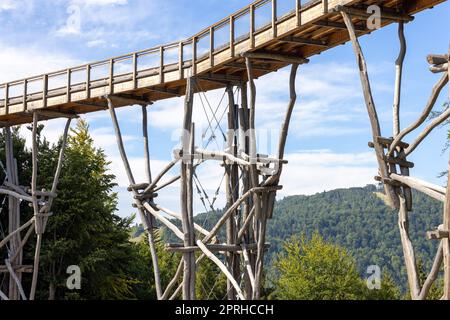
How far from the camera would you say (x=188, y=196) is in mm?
15312

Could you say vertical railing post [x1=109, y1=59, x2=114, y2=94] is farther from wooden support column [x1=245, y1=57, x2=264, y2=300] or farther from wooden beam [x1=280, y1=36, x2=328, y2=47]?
wooden beam [x1=280, y1=36, x2=328, y2=47]

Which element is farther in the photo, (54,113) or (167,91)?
(54,113)

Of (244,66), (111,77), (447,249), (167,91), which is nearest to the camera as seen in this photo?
(447,249)

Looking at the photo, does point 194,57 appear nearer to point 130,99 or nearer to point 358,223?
point 130,99

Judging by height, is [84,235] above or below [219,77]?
below

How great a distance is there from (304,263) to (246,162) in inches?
811

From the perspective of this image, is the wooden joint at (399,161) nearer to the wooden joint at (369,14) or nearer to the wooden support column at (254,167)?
the wooden joint at (369,14)

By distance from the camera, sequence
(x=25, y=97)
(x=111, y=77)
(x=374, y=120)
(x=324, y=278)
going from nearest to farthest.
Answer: (x=374, y=120)
(x=111, y=77)
(x=25, y=97)
(x=324, y=278)

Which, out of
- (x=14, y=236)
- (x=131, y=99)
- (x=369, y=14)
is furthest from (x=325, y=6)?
(x=14, y=236)

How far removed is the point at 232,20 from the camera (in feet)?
46.8

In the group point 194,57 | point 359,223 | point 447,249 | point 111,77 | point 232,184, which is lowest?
point 447,249

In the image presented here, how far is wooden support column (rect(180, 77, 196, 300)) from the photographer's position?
15.1 metres

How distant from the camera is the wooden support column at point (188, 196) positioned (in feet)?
49.5

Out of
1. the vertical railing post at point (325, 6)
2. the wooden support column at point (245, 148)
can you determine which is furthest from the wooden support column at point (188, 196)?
the vertical railing post at point (325, 6)
